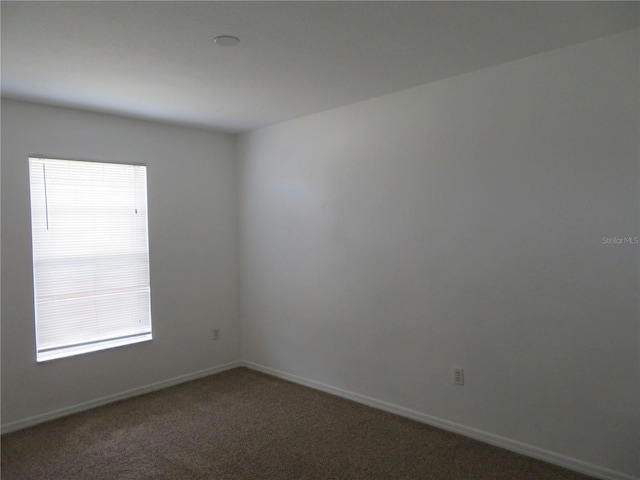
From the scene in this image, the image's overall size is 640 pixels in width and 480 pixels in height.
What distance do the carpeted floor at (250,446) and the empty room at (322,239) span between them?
0.02m

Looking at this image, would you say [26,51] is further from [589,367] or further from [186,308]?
[589,367]

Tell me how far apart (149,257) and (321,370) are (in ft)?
6.34

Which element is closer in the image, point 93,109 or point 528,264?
point 528,264

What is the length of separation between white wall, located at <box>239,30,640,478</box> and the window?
55.7 inches

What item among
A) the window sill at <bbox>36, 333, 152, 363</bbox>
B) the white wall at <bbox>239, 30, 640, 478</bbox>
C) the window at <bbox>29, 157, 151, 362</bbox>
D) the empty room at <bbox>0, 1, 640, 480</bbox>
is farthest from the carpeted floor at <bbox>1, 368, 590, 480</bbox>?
the window at <bbox>29, 157, 151, 362</bbox>

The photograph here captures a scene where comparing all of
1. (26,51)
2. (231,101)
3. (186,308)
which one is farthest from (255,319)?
(26,51)

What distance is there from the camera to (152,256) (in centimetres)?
426

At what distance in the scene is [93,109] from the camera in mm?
3771

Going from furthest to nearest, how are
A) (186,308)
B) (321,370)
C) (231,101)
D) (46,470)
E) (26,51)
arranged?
(186,308), (321,370), (231,101), (46,470), (26,51)

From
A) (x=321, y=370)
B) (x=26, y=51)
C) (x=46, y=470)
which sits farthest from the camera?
(x=321, y=370)

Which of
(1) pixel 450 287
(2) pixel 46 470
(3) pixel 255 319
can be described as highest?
(1) pixel 450 287

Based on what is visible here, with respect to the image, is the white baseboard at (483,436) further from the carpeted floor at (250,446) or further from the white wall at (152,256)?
the white wall at (152,256)

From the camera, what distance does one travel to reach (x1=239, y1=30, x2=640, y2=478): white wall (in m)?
2.56

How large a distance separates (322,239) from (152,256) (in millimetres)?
1627
